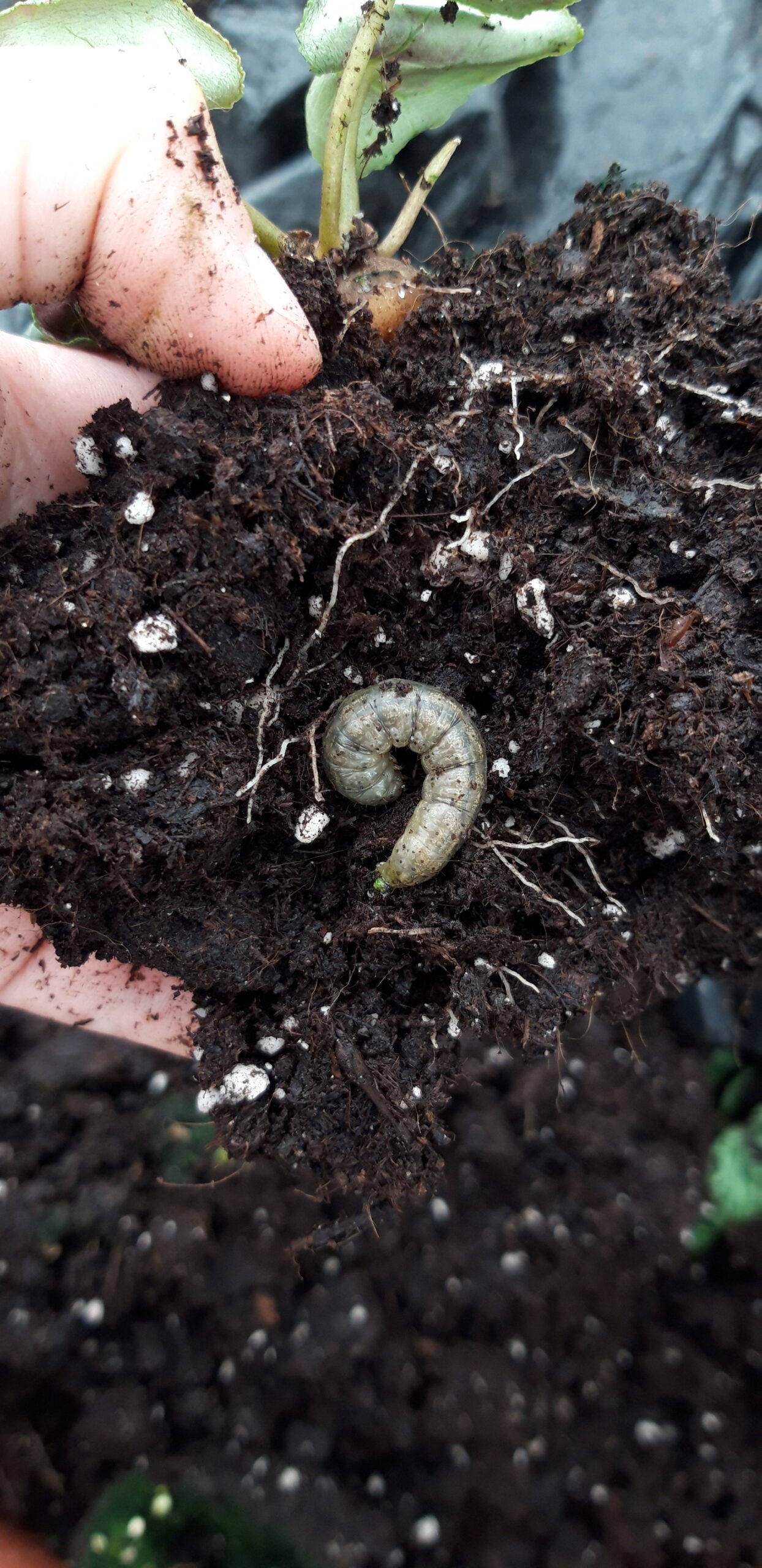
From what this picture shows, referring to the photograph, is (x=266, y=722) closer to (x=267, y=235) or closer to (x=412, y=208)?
(x=267, y=235)

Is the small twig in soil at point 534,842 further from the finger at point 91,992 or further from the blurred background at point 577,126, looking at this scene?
the blurred background at point 577,126

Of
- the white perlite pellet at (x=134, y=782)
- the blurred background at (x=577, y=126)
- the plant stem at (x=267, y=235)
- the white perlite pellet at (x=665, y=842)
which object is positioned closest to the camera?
the white perlite pellet at (x=134, y=782)

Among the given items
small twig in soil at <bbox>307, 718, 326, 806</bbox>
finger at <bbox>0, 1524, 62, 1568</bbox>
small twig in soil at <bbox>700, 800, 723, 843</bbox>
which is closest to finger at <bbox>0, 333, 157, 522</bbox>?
small twig in soil at <bbox>307, 718, 326, 806</bbox>

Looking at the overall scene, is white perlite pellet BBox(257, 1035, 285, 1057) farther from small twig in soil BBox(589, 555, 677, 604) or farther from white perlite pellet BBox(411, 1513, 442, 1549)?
white perlite pellet BBox(411, 1513, 442, 1549)

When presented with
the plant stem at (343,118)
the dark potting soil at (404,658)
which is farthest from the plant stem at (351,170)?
the dark potting soil at (404,658)

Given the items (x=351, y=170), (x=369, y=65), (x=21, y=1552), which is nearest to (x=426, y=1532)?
(x=21, y=1552)

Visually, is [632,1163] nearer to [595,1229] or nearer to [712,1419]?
[595,1229]
